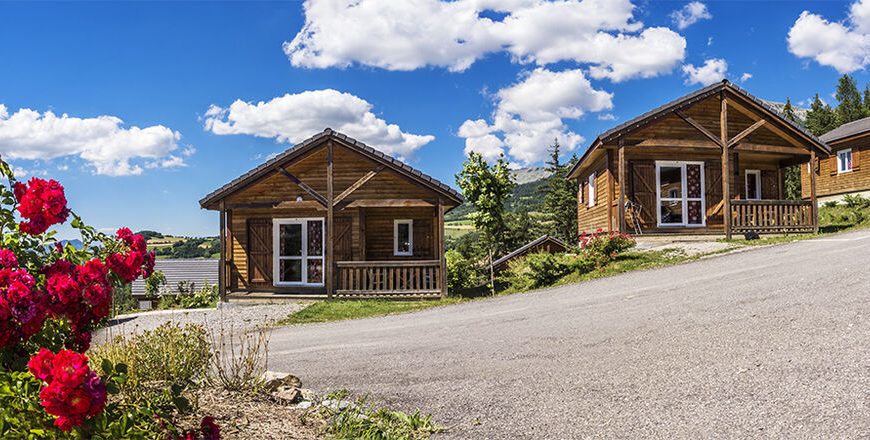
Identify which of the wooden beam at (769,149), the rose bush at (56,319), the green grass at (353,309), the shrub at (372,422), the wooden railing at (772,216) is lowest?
the green grass at (353,309)

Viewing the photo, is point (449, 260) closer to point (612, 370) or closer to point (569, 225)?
point (612, 370)

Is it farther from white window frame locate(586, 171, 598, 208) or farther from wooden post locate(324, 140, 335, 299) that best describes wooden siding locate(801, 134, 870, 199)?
wooden post locate(324, 140, 335, 299)

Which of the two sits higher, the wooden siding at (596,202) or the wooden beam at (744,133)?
the wooden beam at (744,133)

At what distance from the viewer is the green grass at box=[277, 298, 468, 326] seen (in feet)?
44.4

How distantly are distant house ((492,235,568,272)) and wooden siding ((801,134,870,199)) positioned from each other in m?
10.9

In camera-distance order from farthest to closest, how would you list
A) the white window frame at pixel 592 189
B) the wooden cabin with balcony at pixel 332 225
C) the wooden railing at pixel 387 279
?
the white window frame at pixel 592 189 → the wooden cabin with balcony at pixel 332 225 → the wooden railing at pixel 387 279

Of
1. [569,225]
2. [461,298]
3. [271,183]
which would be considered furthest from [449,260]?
[569,225]

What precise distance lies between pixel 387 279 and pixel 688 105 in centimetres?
1099

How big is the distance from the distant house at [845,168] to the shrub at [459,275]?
17.1m

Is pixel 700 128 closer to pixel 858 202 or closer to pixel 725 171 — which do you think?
pixel 725 171

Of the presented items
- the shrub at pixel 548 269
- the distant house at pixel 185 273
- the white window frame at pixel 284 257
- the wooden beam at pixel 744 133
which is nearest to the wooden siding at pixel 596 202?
the wooden beam at pixel 744 133

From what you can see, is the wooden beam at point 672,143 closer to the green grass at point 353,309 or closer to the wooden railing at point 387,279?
the wooden railing at point 387,279

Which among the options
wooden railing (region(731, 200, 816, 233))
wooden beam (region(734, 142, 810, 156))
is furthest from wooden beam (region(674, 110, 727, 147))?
wooden railing (region(731, 200, 816, 233))

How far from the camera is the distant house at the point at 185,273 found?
3544 centimetres
